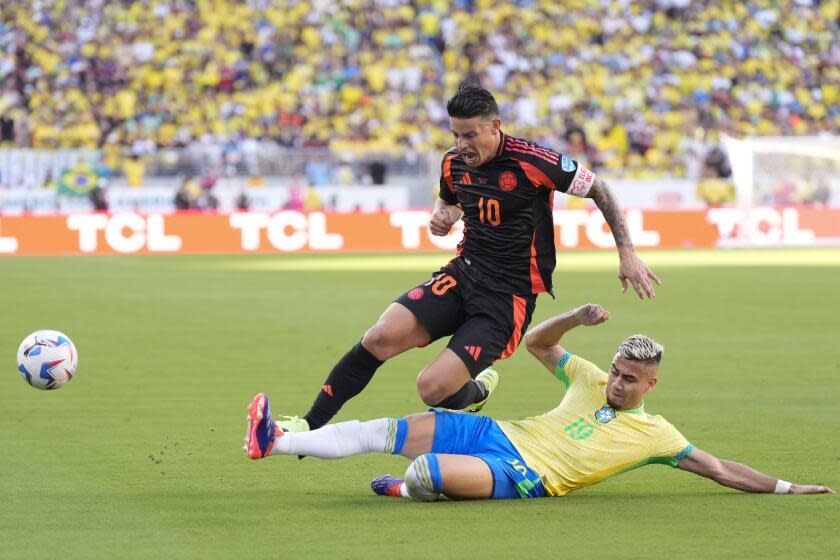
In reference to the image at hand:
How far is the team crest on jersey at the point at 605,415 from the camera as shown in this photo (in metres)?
6.86

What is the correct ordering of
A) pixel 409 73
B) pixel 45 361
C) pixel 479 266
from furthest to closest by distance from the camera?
pixel 409 73 → pixel 45 361 → pixel 479 266

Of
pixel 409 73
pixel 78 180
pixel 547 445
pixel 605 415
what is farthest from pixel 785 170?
pixel 547 445

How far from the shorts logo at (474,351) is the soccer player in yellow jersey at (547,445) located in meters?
0.45

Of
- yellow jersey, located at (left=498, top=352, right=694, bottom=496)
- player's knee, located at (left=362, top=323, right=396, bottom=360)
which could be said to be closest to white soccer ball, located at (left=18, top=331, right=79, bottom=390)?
player's knee, located at (left=362, top=323, right=396, bottom=360)

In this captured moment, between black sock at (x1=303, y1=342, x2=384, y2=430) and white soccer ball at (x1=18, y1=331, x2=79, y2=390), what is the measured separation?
1.91 m

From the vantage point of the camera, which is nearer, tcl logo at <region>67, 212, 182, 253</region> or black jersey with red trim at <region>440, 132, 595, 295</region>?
black jersey with red trim at <region>440, 132, 595, 295</region>

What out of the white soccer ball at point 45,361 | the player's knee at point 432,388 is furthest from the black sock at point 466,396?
the white soccer ball at point 45,361

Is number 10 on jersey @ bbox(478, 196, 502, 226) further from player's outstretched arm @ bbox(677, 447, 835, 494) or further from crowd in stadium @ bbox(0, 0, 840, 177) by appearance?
crowd in stadium @ bbox(0, 0, 840, 177)

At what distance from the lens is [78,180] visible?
30.9 meters

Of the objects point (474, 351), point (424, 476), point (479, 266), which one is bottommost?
point (424, 476)

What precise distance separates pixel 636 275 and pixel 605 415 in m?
0.69

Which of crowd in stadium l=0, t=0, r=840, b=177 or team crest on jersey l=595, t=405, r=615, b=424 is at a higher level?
crowd in stadium l=0, t=0, r=840, b=177

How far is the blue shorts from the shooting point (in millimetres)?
6762

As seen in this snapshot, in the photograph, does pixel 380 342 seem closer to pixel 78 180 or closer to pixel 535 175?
pixel 535 175
